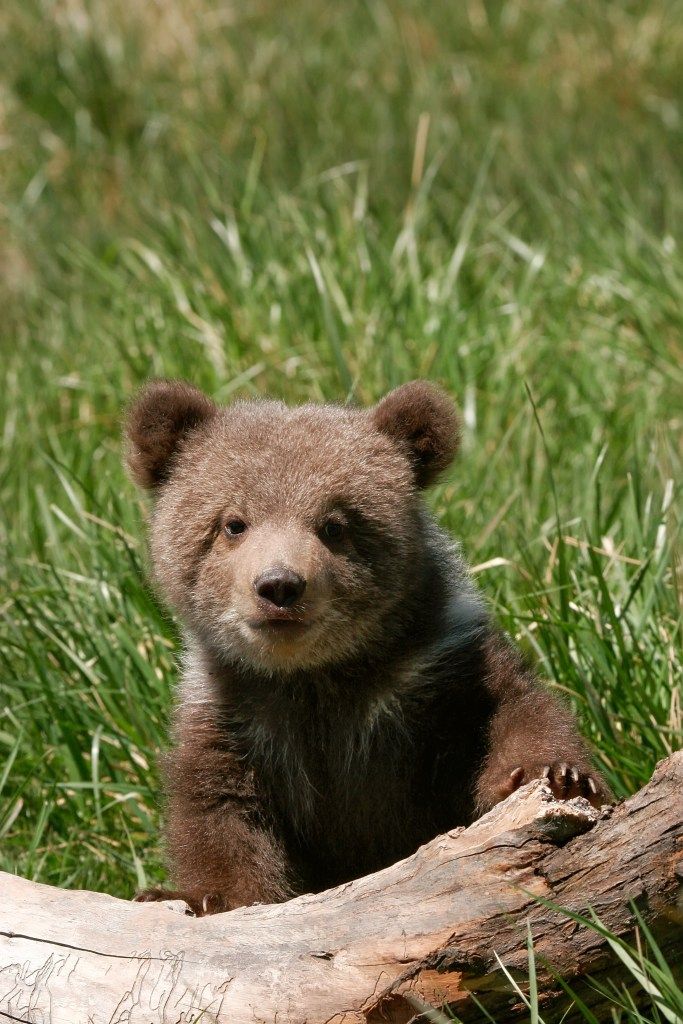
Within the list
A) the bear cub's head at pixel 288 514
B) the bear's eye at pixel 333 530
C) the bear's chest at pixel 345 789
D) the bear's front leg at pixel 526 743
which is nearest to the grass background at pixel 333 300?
the bear's front leg at pixel 526 743

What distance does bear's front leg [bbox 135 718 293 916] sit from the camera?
4434mm

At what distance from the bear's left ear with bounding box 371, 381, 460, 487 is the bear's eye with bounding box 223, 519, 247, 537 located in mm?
646

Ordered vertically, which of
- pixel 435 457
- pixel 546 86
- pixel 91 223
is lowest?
pixel 91 223

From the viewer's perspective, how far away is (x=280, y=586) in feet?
13.9

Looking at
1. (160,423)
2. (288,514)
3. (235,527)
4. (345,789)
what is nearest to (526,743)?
(345,789)

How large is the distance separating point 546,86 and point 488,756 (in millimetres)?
8274

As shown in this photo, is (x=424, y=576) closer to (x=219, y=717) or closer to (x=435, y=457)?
(x=435, y=457)

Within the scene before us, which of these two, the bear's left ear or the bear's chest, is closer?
the bear's chest

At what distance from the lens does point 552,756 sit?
417 cm

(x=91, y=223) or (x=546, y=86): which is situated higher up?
(x=546, y=86)

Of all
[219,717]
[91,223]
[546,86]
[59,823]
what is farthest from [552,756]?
[546,86]

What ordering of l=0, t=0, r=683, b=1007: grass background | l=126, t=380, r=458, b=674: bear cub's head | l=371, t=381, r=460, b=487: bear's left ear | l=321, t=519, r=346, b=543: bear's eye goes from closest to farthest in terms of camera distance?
1. l=126, t=380, r=458, b=674: bear cub's head
2. l=321, t=519, r=346, b=543: bear's eye
3. l=371, t=381, r=460, b=487: bear's left ear
4. l=0, t=0, r=683, b=1007: grass background

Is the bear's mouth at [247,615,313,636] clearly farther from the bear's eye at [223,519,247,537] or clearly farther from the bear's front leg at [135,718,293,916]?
the bear's front leg at [135,718,293,916]

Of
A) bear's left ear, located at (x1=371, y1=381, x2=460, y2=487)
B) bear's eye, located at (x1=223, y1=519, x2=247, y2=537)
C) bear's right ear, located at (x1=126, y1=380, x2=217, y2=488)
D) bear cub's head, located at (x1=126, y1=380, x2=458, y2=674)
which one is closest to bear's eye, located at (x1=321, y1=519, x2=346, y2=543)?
bear cub's head, located at (x1=126, y1=380, x2=458, y2=674)
